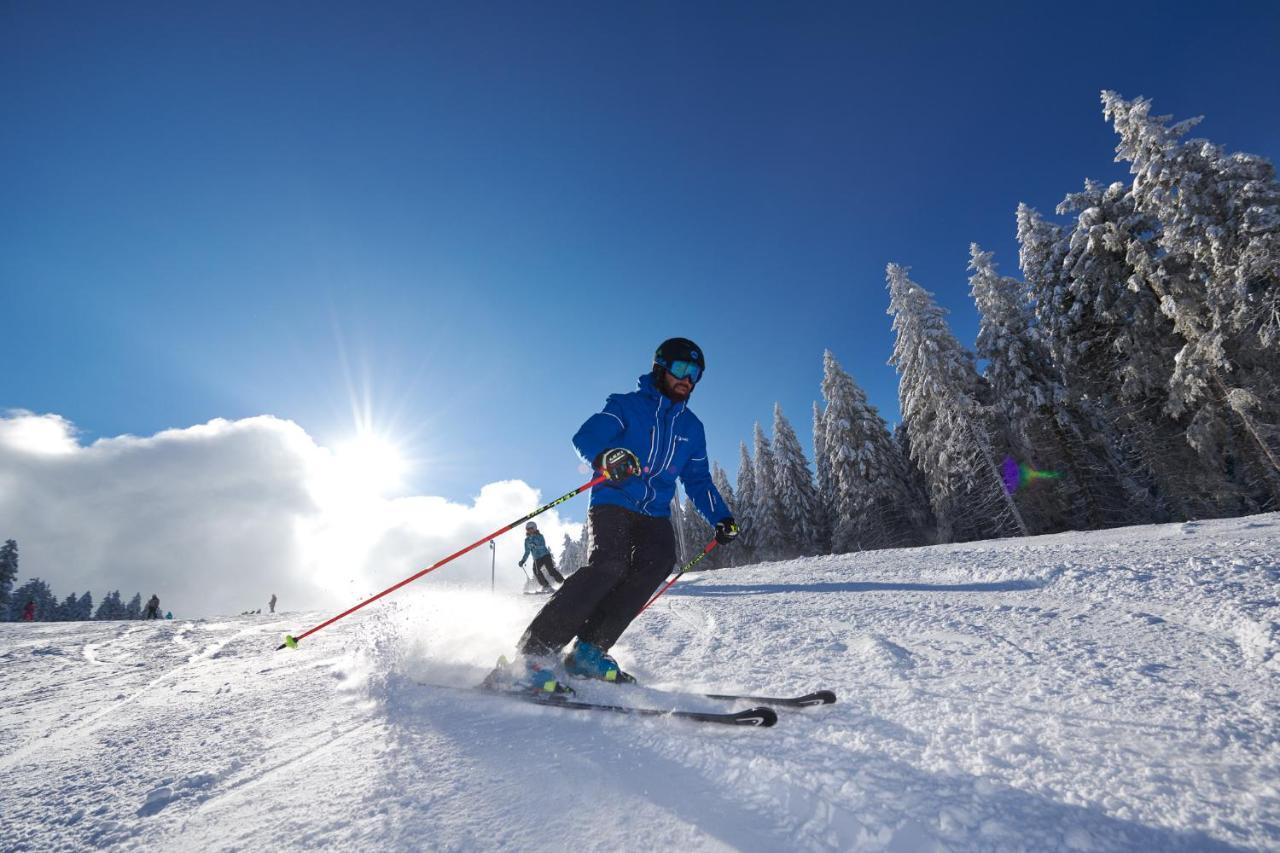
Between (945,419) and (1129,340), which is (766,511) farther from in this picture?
(1129,340)

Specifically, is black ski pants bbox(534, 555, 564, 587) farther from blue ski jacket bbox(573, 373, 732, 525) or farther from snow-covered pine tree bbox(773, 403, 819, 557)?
snow-covered pine tree bbox(773, 403, 819, 557)

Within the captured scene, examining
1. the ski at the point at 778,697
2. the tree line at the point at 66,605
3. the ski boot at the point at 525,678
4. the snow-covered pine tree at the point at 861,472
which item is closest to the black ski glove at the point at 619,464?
the ski boot at the point at 525,678

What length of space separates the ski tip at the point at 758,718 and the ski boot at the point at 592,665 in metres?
0.99

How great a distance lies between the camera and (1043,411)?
19.5 meters

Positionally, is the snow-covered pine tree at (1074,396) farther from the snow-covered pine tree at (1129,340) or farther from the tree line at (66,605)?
the tree line at (66,605)

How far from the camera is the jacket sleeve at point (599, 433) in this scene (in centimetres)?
337

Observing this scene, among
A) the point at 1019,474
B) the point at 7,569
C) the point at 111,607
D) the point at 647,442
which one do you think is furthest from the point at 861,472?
the point at 111,607

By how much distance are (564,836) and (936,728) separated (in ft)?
3.74

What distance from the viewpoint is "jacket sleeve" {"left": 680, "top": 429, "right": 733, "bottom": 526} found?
4047mm

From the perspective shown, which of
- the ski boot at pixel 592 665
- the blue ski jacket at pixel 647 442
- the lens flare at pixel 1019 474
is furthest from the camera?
the lens flare at pixel 1019 474

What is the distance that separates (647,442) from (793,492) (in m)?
32.3

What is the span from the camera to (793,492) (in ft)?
112

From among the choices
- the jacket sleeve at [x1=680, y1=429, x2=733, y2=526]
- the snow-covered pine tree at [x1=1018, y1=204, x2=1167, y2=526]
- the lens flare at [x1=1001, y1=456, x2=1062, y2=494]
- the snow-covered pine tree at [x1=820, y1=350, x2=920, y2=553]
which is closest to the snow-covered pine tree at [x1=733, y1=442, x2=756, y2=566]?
the snow-covered pine tree at [x1=820, y1=350, x2=920, y2=553]

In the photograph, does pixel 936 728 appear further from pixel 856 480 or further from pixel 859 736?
pixel 856 480
